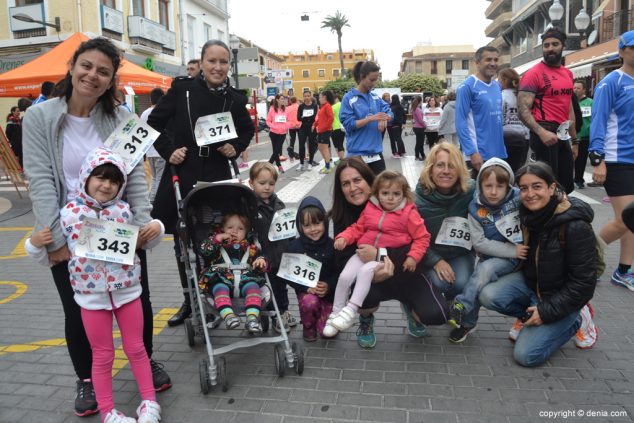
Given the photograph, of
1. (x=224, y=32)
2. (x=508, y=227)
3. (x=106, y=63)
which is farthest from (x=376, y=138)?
(x=224, y=32)

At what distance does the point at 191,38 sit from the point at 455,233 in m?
31.8

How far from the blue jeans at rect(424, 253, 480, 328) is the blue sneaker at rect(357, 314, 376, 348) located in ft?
1.84

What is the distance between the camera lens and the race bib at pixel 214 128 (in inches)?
147

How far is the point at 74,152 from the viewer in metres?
2.89

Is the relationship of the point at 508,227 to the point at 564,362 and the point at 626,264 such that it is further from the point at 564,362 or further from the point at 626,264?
the point at 626,264

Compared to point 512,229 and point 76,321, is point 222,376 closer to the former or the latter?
point 76,321

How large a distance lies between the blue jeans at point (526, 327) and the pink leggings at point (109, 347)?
2277mm

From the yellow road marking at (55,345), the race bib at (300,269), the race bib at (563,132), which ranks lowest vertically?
the yellow road marking at (55,345)

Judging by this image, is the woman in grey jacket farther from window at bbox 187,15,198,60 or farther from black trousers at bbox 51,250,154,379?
window at bbox 187,15,198,60

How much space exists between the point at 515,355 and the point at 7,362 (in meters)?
3.57

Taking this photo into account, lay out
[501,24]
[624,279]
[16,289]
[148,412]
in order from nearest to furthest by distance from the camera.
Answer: [148,412] → [624,279] → [16,289] → [501,24]

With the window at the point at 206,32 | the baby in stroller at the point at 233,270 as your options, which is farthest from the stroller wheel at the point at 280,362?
the window at the point at 206,32

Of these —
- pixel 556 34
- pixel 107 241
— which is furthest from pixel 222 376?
pixel 556 34

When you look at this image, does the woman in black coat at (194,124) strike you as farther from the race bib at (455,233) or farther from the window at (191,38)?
the window at (191,38)
